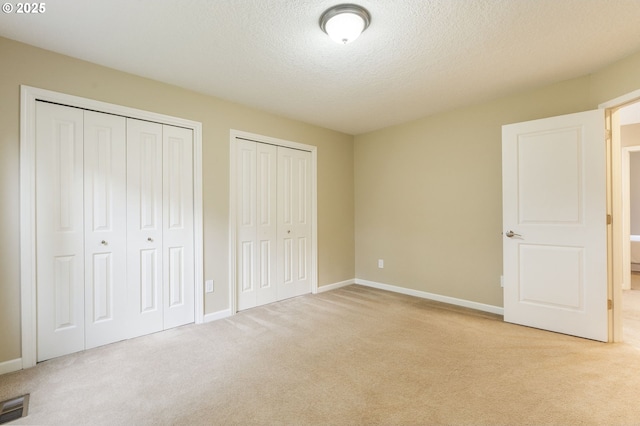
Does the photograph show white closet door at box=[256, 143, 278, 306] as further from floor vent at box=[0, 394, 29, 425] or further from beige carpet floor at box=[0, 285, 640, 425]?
floor vent at box=[0, 394, 29, 425]

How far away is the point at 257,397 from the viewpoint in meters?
1.92

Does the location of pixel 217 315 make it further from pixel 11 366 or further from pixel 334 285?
pixel 334 285

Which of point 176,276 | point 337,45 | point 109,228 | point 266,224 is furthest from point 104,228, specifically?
point 337,45

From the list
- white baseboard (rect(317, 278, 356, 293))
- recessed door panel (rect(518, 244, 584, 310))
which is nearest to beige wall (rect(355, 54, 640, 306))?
white baseboard (rect(317, 278, 356, 293))

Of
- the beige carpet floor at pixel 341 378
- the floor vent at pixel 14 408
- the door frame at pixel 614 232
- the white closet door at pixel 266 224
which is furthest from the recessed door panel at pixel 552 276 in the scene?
the floor vent at pixel 14 408

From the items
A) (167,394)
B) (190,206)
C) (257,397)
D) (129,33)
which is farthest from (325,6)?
(167,394)

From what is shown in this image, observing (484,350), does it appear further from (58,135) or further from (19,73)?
(19,73)

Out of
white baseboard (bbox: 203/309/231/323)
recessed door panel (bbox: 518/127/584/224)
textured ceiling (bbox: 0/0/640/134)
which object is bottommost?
white baseboard (bbox: 203/309/231/323)

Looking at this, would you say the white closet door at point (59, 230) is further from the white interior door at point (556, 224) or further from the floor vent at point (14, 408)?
the white interior door at point (556, 224)

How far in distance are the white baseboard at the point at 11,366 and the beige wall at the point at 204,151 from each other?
0.03 m

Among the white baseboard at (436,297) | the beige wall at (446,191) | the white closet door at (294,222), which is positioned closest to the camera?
the beige wall at (446,191)

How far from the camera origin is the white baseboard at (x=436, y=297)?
3525 millimetres

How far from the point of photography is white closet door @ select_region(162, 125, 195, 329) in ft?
10.0

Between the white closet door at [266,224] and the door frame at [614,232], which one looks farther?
the white closet door at [266,224]
